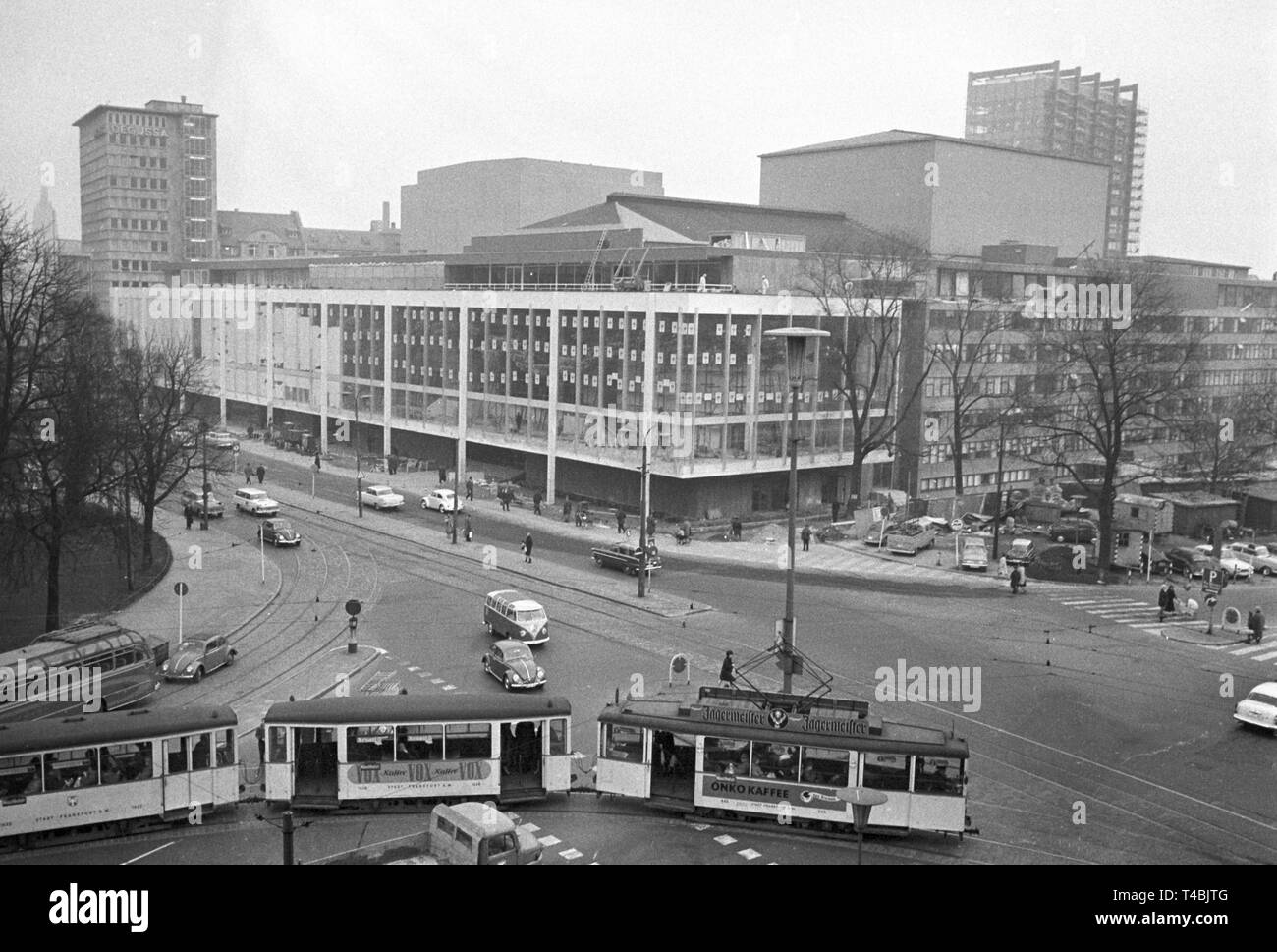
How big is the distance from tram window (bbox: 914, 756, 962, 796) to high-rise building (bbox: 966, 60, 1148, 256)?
14158cm

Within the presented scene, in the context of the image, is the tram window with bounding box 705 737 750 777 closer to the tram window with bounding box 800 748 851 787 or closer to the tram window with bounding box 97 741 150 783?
the tram window with bounding box 800 748 851 787

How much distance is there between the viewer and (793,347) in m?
17.7

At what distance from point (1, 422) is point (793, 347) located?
17290 millimetres

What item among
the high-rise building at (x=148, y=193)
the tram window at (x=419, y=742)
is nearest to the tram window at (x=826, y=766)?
the tram window at (x=419, y=742)

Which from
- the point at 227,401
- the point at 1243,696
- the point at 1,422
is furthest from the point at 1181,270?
the point at 1,422

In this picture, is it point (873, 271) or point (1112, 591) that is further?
point (873, 271)

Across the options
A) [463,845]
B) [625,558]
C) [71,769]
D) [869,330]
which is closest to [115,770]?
[71,769]

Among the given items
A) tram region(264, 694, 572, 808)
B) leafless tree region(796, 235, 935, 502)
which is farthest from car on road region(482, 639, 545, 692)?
leafless tree region(796, 235, 935, 502)

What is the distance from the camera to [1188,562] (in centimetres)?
3919

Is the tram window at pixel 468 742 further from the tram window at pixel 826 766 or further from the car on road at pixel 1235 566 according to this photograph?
the car on road at pixel 1235 566

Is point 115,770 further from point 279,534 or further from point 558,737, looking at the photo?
point 279,534
